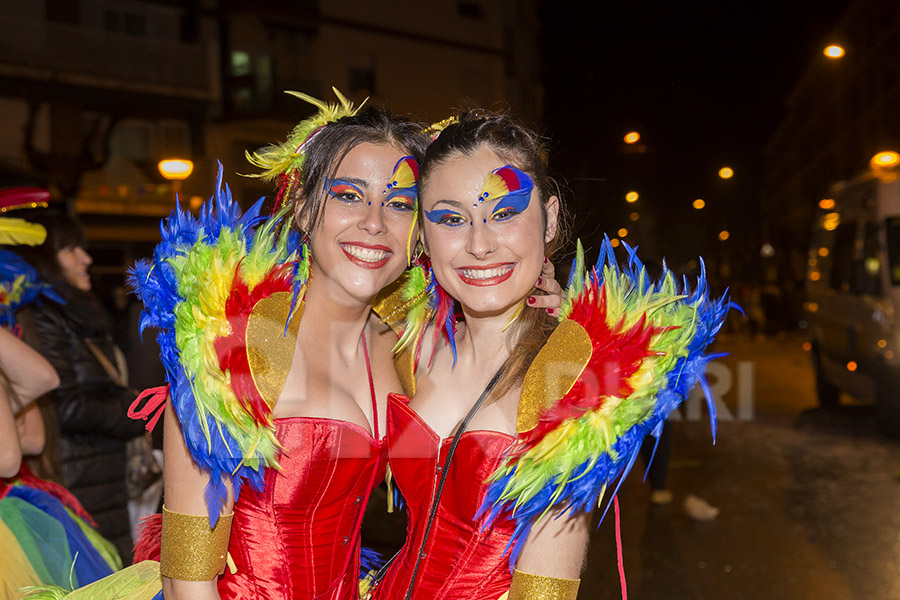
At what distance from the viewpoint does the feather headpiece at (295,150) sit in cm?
194

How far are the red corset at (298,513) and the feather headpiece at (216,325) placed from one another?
8 cm

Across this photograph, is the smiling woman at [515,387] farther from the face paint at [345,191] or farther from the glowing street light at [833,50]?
the glowing street light at [833,50]

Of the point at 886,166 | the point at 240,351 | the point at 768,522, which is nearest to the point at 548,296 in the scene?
the point at 240,351

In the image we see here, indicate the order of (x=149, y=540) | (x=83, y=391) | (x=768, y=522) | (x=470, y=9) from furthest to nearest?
(x=470, y=9), (x=768, y=522), (x=83, y=391), (x=149, y=540)

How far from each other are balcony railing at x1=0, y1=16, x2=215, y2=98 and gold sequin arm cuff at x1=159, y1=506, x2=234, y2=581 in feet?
47.9

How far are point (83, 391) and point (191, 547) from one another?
1900mm

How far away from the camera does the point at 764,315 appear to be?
58.1 ft

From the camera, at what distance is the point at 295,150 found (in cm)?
195

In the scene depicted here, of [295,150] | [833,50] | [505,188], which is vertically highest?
[833,50]

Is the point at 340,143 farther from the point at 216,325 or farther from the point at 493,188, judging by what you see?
the point at 216,325

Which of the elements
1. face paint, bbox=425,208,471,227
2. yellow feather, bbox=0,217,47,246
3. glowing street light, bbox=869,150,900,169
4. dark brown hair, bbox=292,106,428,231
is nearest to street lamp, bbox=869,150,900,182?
glowing street light, bbox=869,150,900,169

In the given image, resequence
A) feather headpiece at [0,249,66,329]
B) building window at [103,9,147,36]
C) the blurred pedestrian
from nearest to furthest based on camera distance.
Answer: the blurred pedestrian < feather headpiece at [0,249,66,329] < building window at [103,9,147,36]

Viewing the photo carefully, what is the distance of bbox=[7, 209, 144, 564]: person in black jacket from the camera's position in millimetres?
3104

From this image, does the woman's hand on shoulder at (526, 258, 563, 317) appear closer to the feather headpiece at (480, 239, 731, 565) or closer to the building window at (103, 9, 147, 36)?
the feather headpiece at (480, 239, 731, 565)
